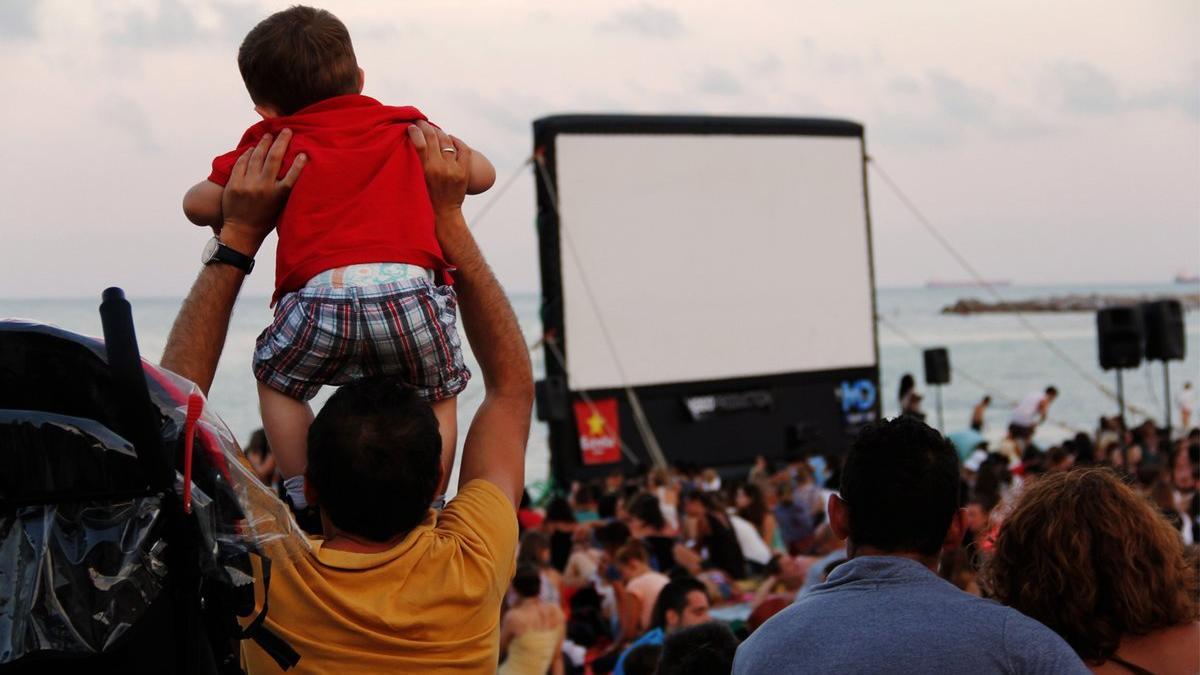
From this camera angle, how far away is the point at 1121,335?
41.3ft

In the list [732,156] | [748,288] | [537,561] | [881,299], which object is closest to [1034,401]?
[748,288]

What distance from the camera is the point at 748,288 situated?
14.6 m

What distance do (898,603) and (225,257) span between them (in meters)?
1.07

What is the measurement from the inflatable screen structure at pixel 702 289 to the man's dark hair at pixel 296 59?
1021 centimetres

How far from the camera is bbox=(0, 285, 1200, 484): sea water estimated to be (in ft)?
40.2

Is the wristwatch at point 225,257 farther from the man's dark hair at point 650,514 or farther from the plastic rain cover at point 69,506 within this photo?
the man's dark hair at point 650,514

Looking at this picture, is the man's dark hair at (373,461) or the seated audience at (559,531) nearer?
the man's dark hair at (373,461)

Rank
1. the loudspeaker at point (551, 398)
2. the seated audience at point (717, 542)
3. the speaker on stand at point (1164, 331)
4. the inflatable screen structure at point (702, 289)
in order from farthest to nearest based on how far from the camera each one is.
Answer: the inflatable screen structure at point (702, 289), the speaker on stand at point (1164, 331), the loudspeaker at point (551, 398), the seated audience at point (717, 542)

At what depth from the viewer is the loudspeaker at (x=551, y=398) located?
40.0 feet

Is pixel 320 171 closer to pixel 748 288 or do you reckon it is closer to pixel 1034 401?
pixel 748 288

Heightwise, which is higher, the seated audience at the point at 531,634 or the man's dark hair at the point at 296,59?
the man's dark hair at the point at 296,59

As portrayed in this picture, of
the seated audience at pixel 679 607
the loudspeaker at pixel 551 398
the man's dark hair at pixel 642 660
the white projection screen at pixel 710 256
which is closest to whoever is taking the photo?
the man's dark hair at pixel 642 660

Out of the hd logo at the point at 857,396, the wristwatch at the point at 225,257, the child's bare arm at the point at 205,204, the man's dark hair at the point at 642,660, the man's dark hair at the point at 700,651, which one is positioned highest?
the child's bare arm at the point at 205,204

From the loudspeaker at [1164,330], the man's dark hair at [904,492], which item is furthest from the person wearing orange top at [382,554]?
the loudspeaker at [1164,330]
